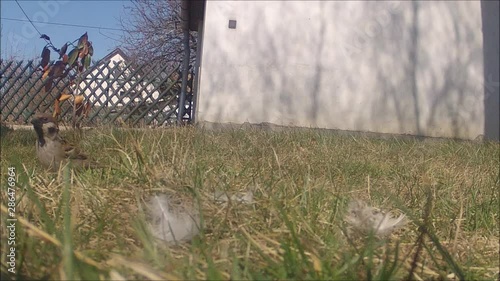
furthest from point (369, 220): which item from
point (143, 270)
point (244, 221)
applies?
point (143, 270)

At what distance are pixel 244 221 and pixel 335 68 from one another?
481 centimetres

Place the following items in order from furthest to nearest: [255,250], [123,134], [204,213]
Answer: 1. [123,134]
2. [204,213]
3. [255,250]

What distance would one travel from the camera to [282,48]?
18.9 ft

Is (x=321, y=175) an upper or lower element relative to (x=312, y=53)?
lower

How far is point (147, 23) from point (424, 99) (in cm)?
983

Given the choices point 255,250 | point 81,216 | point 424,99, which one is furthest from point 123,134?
point 424,99

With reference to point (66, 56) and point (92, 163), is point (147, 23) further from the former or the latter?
point (92, 163)

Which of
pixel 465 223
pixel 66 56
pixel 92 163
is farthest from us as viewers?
pixel 66 56

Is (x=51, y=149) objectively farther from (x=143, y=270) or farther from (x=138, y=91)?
(x=138, y=91)

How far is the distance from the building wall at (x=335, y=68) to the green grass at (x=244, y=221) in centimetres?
348

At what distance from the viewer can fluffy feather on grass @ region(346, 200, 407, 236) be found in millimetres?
1251

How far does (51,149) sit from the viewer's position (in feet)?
5.95

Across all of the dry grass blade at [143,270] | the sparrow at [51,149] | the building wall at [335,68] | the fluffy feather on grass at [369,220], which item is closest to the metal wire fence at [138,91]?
the building wall at [335,68]

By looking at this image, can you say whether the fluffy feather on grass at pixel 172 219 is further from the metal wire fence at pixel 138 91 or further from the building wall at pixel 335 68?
the metal wire fence at pixel 138 91
